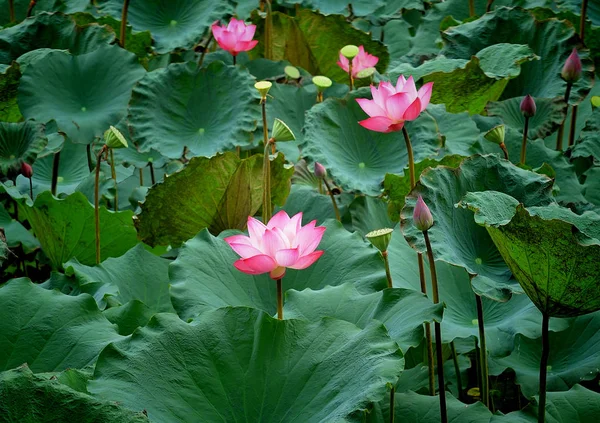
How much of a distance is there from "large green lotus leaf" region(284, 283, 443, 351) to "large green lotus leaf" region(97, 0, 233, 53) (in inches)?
62.9

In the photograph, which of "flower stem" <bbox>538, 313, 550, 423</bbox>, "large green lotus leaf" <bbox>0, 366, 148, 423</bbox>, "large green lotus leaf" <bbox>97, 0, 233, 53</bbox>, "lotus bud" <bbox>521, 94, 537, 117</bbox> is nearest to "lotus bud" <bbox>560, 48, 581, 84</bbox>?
"lotus bud" <bbox>521, 94, 537, 117</bbox>

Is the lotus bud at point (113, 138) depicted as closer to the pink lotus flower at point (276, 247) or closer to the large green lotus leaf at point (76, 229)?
the large green lotus leaf at point (76, 229)

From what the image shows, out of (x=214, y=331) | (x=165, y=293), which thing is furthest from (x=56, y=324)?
(x=165, y=293)

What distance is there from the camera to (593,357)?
1.65m

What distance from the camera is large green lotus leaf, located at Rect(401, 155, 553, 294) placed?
4.83 ft

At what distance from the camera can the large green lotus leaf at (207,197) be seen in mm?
1904

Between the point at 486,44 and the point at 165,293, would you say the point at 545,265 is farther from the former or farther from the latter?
the point at 486,44

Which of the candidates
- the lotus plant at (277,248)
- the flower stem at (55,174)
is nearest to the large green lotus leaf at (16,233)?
the flower stem at (55,174)

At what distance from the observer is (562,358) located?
1.73 meters

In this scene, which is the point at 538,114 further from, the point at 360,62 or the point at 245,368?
the point at 245,368

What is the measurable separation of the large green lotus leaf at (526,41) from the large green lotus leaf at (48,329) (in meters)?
1.60

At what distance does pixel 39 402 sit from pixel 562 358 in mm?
1188

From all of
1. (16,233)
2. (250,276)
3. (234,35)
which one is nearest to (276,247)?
(250,276)

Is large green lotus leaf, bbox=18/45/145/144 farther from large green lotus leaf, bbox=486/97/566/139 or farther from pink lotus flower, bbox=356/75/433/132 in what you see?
large green lotus leaf, bbox=486/97/566/139
